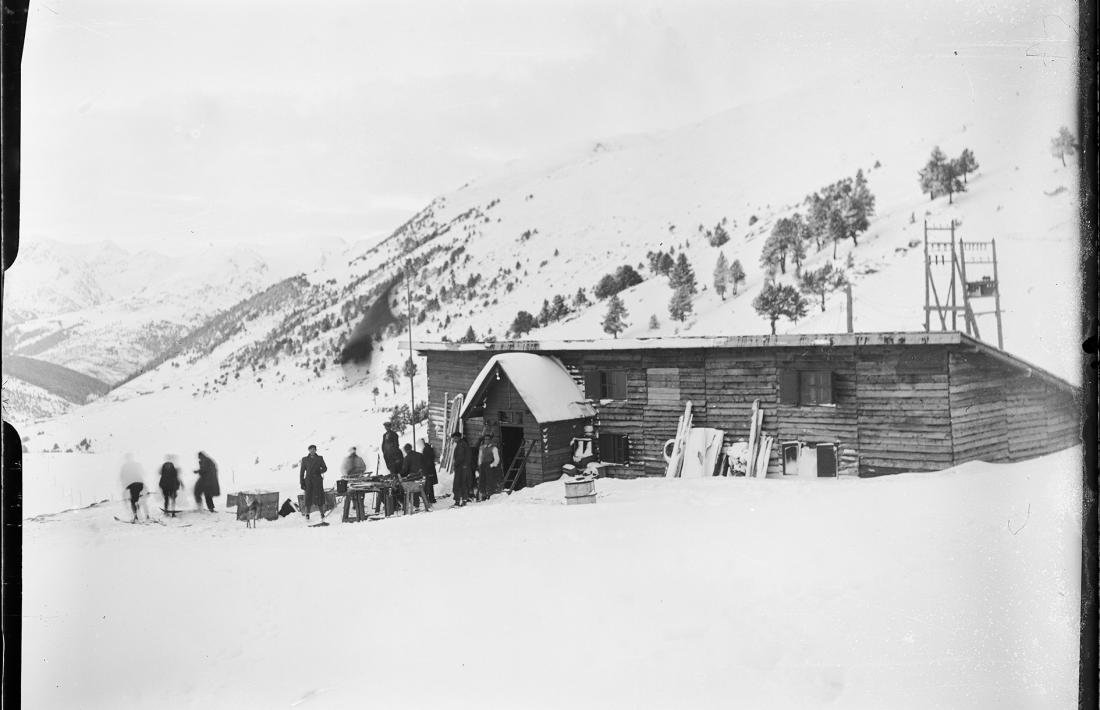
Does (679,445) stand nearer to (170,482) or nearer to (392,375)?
(392,375)

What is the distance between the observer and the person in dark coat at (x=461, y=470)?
6.92m

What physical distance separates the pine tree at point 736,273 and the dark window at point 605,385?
83.5 inches

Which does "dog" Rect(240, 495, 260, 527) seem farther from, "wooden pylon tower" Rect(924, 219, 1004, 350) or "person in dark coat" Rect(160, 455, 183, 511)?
"wooden pylon tower" Rect(924, 219, 1004, 350)

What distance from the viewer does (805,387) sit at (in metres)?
6.65

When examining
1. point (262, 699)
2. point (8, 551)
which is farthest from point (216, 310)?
point (262, 699)

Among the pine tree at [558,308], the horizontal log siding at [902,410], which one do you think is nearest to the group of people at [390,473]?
the pine tree at [558,308]

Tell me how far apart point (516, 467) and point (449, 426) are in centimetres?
104

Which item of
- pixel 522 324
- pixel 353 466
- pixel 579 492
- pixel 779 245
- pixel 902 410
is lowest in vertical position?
pixel 579 492

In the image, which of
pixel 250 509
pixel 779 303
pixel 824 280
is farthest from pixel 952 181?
pixel 250 509

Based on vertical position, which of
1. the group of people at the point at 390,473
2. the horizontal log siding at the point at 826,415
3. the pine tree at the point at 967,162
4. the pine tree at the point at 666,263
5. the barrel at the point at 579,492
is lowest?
the barrel at the point at 579,492

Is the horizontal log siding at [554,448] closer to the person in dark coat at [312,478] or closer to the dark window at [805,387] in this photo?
the dark window at [805,387]

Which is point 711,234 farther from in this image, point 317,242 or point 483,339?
point 317,242

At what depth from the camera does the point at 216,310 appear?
17.9 feet

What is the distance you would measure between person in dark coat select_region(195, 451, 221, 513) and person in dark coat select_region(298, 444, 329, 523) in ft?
2.22
